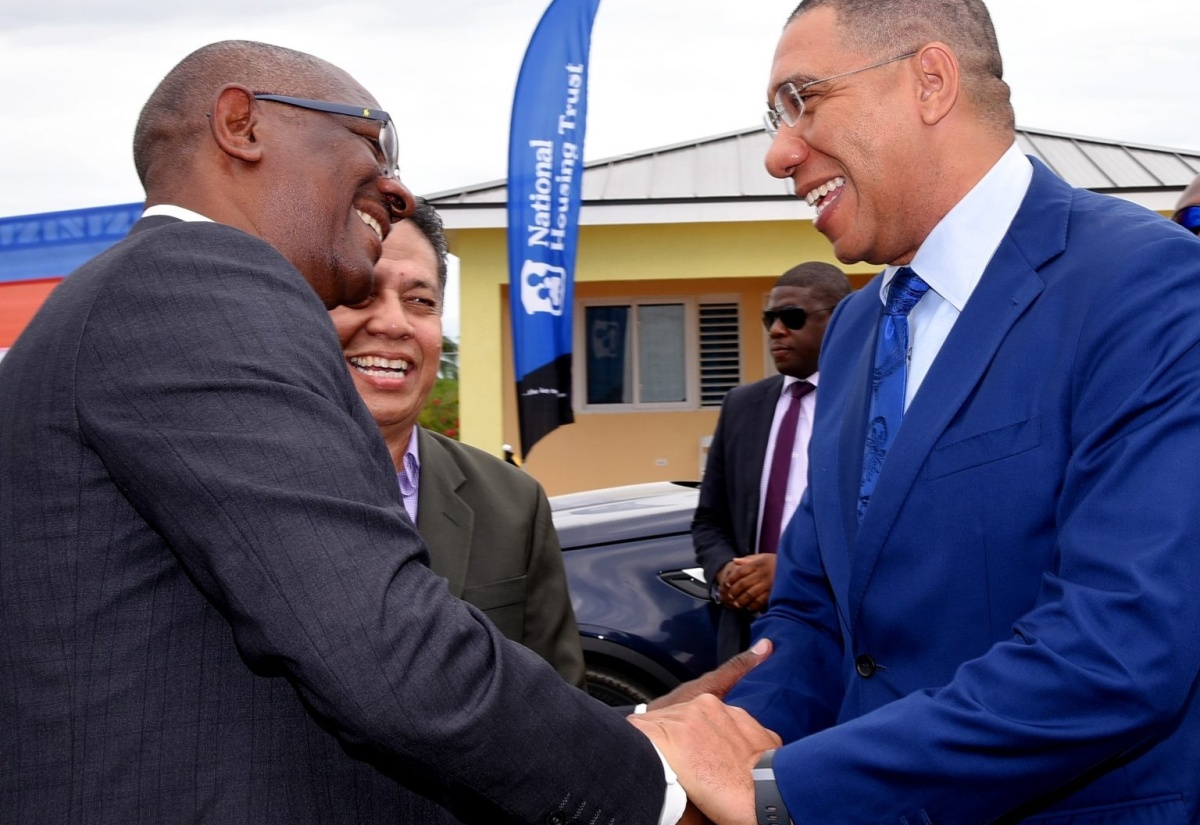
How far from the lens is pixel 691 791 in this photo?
250 centimetres

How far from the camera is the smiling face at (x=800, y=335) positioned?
595cm

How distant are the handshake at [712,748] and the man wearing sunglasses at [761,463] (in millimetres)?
2370

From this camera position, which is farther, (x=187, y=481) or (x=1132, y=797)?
(x=1132, y=797)

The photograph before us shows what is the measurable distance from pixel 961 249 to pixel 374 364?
A: 1.77 meters

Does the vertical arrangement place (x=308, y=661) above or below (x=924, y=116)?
below

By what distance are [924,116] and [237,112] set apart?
139 centimetres

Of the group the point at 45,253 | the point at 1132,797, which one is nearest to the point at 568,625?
the point at 1132,797

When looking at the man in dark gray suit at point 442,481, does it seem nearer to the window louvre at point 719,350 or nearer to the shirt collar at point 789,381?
the shirt collar at point 789,381

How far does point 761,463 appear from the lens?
570cm

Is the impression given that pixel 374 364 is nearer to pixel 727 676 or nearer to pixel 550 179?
pixel 727 676

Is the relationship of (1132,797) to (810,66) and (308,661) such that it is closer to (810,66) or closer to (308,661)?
(308,661)

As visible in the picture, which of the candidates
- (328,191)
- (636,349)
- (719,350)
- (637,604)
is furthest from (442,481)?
(719,350)

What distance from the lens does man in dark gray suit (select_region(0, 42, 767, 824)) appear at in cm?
172

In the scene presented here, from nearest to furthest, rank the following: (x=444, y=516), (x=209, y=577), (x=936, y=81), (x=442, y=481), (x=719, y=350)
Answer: (x=209, y=577)
(x=936, y=81)
(x=444, y=516)
(x=442, y=481)
(x=719, y=350)
